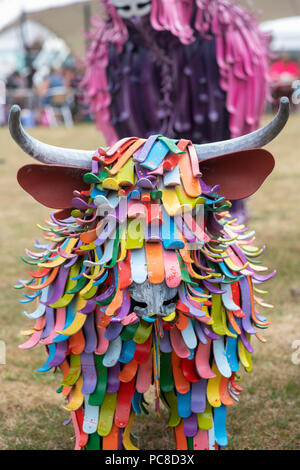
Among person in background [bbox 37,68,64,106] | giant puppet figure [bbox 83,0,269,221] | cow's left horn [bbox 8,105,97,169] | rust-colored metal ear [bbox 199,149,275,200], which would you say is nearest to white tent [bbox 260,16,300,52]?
person in background [bbox 37,68,64,106]

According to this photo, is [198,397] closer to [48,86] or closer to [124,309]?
[124,309]

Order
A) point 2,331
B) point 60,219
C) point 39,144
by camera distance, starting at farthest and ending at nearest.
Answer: point 2,331, point 60,219, point 39,144

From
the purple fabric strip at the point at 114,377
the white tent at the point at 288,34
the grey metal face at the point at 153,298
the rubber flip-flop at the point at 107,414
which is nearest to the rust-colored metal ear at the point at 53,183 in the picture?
the grey metal face at the point at 153,298

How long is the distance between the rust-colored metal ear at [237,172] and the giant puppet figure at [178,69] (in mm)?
1947

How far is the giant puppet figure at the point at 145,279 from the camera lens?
183 centimetres

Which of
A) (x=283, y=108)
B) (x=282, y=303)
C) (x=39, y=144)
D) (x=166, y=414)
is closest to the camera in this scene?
(x=283, y=108)

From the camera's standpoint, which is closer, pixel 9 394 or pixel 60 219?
pixel 60 219

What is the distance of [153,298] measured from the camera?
1778mm

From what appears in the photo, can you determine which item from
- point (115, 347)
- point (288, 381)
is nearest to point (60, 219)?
point (115, 347)

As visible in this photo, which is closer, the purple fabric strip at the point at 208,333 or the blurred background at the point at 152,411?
the purple fabric strip at the point at 208,333

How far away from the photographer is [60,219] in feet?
7.02

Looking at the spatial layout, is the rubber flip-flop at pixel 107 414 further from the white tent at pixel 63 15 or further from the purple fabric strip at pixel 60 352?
the white tent at pixel 63 15
